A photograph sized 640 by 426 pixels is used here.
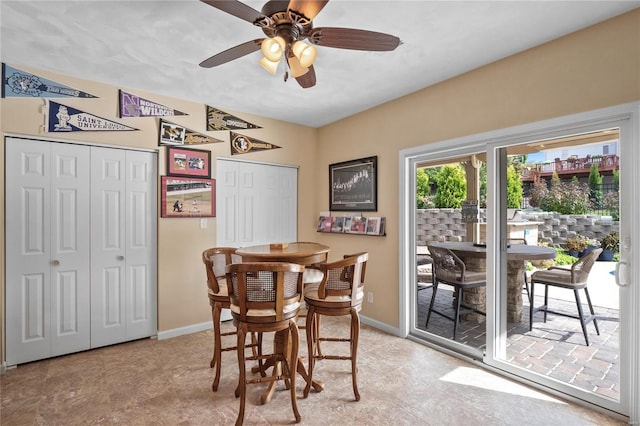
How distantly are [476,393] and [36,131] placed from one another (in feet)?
14.5

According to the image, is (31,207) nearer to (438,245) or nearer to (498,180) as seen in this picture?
(438,245)

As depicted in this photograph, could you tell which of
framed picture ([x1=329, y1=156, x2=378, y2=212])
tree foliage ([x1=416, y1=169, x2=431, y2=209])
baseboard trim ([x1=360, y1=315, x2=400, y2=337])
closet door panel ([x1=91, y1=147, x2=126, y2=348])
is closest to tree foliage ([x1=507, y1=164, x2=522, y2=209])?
tree foliage ([x1=416, y1=169, x2=431, y2=209])

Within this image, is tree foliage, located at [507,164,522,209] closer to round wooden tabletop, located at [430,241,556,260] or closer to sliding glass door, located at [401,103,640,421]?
sliding glass door, located at [401,103,640,421]

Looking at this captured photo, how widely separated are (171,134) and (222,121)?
25.6 inches

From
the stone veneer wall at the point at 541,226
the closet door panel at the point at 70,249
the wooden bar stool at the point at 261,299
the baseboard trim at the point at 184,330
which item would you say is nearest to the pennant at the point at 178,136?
the closet door panel at the point at 70,249

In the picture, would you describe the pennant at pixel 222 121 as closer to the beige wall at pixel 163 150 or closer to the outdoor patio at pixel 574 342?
the beige wall at pixel 163 150

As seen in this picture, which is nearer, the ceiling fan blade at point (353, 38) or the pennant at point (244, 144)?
the ceiling fan blade at point (353, 38)

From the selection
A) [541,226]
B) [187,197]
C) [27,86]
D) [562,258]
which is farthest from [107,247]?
[562,258]

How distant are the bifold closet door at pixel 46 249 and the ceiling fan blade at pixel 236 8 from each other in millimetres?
2553

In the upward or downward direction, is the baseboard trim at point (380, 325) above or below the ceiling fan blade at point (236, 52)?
→ below

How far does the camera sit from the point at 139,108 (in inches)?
136

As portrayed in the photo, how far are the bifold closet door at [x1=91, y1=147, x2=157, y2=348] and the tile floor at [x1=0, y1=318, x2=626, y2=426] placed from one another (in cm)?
36

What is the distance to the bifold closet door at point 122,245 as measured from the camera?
330 cm

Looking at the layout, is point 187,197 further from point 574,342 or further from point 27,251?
point 574,342
